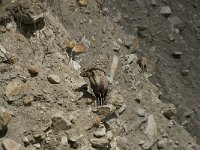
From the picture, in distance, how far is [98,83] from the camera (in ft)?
12.8

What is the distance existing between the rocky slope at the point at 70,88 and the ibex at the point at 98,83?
62 mm

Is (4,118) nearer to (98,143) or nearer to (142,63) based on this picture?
(98,143)

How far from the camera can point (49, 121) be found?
3.46 m

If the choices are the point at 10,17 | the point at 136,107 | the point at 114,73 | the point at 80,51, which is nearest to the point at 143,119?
the point at 136,107

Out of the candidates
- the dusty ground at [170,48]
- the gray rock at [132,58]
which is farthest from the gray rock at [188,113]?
the gray rock at [132,58]

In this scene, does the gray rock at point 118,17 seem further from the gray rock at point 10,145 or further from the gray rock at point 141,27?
the gray rock at point 10,145

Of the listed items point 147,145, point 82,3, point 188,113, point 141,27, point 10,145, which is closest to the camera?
point 10,145

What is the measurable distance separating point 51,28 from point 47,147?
997 millimetres

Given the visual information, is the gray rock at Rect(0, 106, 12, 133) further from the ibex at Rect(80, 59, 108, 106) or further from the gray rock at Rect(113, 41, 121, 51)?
the gray rock at Rect(113, 41, 121, 51)

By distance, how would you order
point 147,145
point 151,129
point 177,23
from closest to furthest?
point 147,145
point 151,129
point 177,23

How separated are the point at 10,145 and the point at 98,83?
0.99 metres

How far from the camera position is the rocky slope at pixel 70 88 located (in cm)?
345

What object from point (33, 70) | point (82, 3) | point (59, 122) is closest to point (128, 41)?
point (82, 3)

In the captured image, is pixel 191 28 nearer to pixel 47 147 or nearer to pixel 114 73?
pixel 114 73
